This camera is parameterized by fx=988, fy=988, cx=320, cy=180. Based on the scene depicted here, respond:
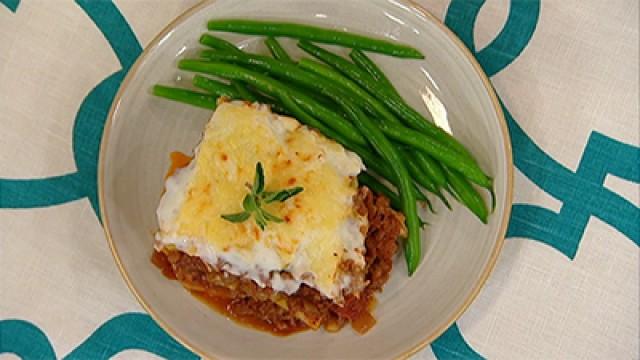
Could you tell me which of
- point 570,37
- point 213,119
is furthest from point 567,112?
point 213,119

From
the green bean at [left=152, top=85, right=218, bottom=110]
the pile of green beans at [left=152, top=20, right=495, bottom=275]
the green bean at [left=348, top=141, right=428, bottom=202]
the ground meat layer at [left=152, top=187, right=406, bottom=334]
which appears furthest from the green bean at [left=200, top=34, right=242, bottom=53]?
the ground meat layer at [left=152, top=187, right=406, bottom=334]

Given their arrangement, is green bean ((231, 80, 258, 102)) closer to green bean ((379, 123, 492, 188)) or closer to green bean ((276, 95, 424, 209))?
green bean ((276, 95, 424, 209))

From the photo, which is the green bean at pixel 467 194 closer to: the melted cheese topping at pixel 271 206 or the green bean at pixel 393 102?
the green bean at pixel 393 102

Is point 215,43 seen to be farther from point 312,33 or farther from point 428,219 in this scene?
point 428,219

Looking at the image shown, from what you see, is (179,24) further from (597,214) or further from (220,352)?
(597,214)

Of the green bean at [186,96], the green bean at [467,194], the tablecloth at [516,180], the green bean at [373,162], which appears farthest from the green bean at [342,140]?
the tablecloth at [516,180]

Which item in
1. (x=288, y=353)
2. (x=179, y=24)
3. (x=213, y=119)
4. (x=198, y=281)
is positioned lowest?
(x=288, y=353)
